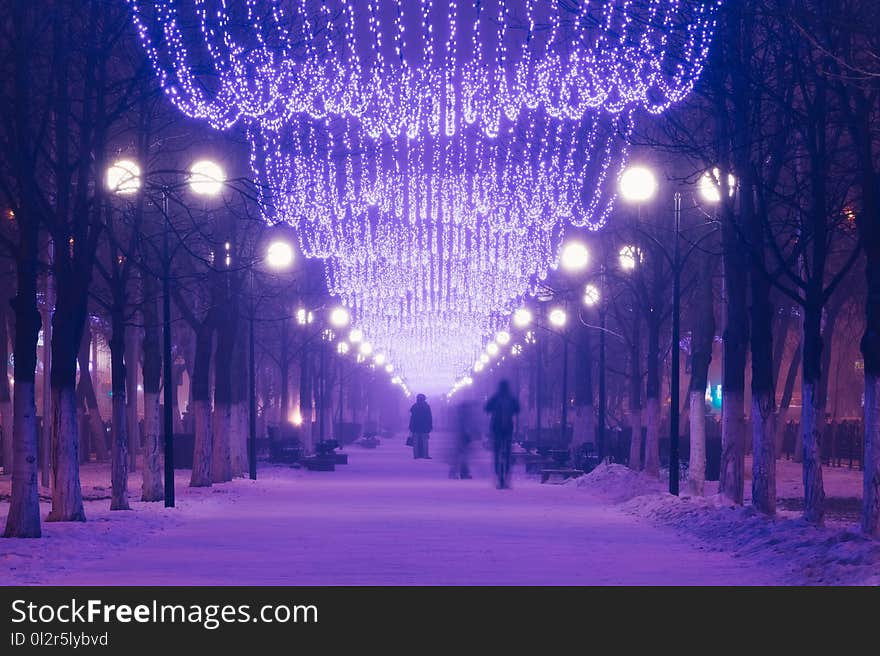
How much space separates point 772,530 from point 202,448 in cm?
1884

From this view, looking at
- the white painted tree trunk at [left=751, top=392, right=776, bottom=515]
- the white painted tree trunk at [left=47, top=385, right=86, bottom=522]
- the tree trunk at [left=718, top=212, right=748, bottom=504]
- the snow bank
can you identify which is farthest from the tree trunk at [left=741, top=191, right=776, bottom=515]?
the white painted tree trunk at [left=47, top=385, right=86, bottom=522]

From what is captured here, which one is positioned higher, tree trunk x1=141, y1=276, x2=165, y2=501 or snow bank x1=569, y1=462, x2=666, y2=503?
tree trunk x1=141, y1=276, x2=165, y2=501

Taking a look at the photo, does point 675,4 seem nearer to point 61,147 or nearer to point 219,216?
point 61,147

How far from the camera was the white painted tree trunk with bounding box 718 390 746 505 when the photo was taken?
28953mm

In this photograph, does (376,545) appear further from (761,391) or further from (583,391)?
(583,391)

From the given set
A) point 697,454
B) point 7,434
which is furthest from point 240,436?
point 697,454

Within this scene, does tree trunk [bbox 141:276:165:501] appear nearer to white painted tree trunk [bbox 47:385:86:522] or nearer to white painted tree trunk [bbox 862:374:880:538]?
white painted tree trunk [bbox 47:385:86:522]

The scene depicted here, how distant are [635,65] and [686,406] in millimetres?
48586

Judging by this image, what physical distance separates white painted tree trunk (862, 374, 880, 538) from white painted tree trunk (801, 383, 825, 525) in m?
2.57

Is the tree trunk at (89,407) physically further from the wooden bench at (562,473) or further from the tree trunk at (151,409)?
the tree trunk at (151,409)

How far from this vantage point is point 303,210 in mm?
50281

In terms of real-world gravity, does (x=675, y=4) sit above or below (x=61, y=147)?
above

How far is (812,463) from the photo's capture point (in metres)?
24.0

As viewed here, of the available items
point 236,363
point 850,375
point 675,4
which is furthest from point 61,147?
point 850,375
